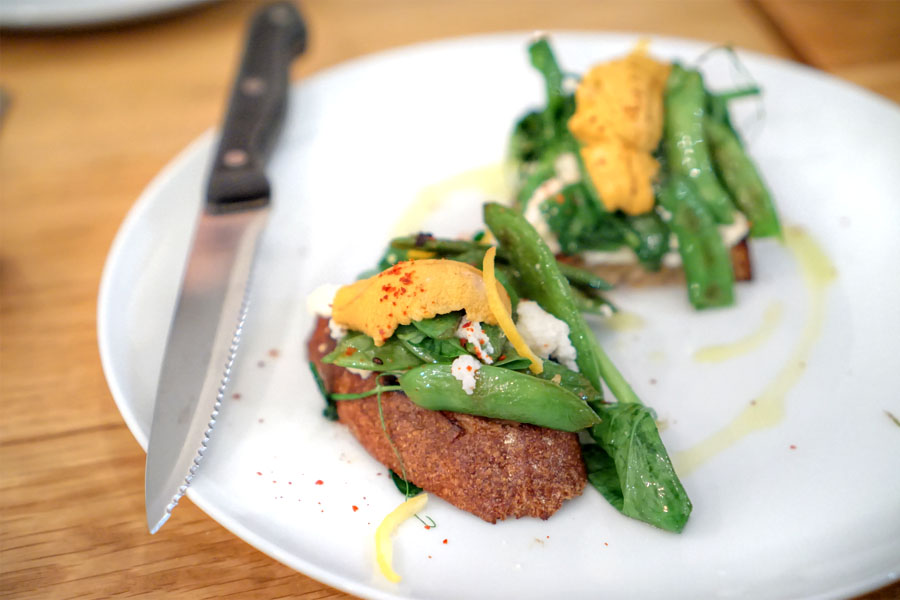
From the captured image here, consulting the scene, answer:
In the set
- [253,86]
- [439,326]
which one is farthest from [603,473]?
[253,86]

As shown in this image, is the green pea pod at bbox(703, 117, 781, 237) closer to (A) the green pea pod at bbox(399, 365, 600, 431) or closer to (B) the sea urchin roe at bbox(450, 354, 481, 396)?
(A) the green pea pod at bbox(399, 365, 600, 431)

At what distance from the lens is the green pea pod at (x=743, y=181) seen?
2.64 meters

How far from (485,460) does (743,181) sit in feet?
4.86

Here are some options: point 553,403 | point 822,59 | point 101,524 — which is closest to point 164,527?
point 101,524

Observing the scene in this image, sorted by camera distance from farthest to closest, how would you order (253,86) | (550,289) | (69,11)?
(69,11)
(253,86)
(550,289)

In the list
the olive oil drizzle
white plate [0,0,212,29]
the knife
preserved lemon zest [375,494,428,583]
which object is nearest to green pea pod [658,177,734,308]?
the olive oil drizzle

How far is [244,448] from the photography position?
6.82 ft

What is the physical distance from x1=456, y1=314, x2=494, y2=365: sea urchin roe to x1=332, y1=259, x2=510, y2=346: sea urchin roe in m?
0.03

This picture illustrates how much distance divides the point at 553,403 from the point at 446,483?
0.36 metres

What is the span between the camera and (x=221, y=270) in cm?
235

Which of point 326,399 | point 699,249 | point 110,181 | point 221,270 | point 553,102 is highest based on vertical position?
point 553,102

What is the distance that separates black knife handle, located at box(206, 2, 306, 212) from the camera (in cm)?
260

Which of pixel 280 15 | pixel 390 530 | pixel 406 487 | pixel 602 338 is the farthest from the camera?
pixel 280 15

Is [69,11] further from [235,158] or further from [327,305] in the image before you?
[327,305]
